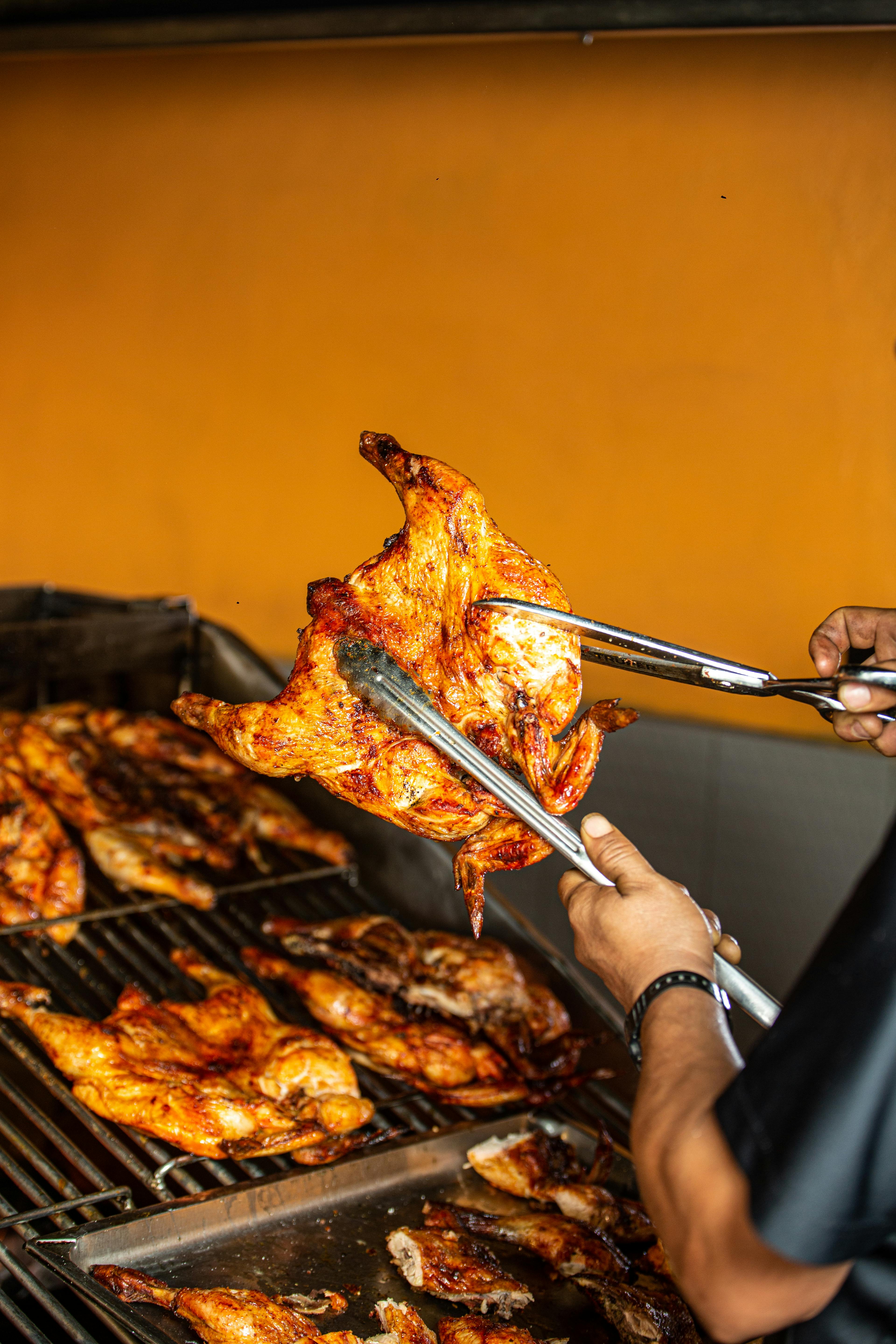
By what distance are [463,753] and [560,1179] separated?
1110mm

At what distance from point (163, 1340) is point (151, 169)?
4909 mm

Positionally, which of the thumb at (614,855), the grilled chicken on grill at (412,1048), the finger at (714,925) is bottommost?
the grilled chicken on grill at (412,1048)

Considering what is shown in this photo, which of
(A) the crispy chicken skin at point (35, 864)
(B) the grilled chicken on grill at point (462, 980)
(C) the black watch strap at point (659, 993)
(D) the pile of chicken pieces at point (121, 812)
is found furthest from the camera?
(D) the pile of chicken pieces at point (121, 812)

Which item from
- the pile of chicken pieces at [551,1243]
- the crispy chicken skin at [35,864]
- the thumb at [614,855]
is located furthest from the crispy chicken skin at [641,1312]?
the crispy chicken skin at [35,864]

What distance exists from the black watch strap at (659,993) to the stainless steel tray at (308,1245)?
2.77 ft

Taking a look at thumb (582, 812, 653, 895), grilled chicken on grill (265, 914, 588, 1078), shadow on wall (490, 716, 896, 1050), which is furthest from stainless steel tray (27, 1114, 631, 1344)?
shadow on wall (490, 716, 896, 1050)

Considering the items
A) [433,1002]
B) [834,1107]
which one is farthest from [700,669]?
[433,1002]

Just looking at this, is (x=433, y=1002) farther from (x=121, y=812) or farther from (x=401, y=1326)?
(x=121, y=812)

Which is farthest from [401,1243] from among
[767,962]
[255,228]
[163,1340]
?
[255,228]

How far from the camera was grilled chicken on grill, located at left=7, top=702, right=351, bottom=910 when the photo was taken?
3.37 m

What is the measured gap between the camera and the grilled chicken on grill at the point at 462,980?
9.29 feet

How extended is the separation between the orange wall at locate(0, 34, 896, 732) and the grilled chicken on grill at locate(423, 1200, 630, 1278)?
7.54ft

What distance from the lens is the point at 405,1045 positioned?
9.13 feet

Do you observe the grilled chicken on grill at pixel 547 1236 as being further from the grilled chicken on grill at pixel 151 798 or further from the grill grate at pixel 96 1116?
the grilled chicken on grill at pixel 151 798
